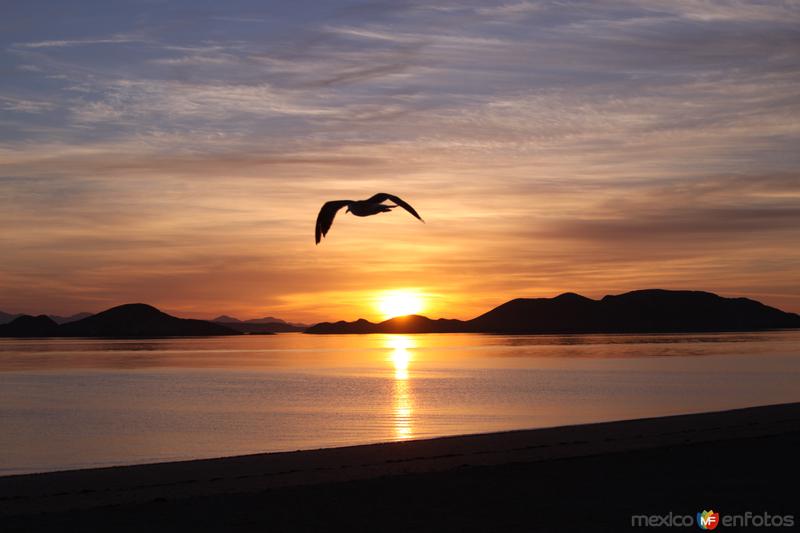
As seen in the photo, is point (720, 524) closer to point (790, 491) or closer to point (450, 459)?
point (790, 491)

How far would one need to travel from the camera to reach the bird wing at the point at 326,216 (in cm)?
1347

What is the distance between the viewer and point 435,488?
1253 centimetres

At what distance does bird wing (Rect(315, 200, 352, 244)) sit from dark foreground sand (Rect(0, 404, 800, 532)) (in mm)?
3412

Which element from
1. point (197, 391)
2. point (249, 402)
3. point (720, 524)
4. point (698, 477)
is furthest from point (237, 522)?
point (197, 391)

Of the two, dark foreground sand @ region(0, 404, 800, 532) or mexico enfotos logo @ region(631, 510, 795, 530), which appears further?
dark foreground sand @ region(0, 404, 800, 532)

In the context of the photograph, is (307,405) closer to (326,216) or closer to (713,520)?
(326,216)

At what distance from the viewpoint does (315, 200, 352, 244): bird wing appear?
13.5m

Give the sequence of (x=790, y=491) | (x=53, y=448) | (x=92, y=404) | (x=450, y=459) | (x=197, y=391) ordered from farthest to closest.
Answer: (x=197, y=391) < (x=92, y=404) < (x=53, y=448) < (x=450, y=459) < (x=790, y=491)

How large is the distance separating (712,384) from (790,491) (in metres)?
42.0

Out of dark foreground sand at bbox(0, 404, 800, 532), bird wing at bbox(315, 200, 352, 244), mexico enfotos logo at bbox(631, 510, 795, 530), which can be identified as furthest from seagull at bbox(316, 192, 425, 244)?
mexico enfotos logo at bbox(631, 510, 795, 530)

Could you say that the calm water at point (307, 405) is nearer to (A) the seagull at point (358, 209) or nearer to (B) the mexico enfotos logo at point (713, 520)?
(A) the seagull at point (358, 209)

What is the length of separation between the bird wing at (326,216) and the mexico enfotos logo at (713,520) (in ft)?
18.3

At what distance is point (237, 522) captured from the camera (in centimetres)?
1048

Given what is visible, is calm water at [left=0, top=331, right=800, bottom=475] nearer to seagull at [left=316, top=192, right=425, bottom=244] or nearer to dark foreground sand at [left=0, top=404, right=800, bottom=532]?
dark foreground sand at [left=0, top=404, right=800, bottom=532]
